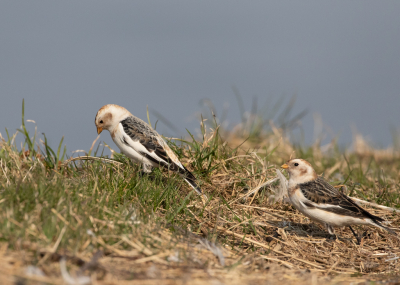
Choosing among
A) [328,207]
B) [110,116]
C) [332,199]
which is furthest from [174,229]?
[110,116]

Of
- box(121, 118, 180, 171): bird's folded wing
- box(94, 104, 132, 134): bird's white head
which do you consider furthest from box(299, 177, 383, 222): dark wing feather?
box(94, 104, 132, 134): bird's white head

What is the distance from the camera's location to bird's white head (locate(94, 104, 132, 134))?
7.82 metres

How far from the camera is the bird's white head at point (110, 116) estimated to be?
782 cm

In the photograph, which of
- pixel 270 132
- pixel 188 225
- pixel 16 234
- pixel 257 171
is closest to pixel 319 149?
pixel 270 132

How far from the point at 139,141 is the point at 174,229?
7.74 ft

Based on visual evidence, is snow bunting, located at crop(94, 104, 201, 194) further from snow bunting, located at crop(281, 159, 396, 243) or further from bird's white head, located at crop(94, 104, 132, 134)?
snow bunting, located at crop(281, 159, 396, 243)

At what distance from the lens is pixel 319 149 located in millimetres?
12398

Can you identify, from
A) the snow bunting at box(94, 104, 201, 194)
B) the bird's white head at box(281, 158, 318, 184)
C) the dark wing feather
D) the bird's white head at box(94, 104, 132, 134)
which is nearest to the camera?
the dark wing feather

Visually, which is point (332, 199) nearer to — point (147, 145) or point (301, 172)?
point (301, 172)

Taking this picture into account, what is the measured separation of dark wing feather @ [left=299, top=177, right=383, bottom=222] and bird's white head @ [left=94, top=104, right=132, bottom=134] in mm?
3545

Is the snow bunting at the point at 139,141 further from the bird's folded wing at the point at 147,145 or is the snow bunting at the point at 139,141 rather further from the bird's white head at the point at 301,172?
the bird's white head at the point at 301,172

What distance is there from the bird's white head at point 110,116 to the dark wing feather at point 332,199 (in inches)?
140

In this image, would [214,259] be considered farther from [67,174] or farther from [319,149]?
[319,149]

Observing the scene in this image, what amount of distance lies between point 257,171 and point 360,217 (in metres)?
2.33
